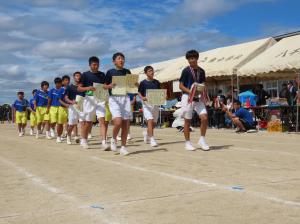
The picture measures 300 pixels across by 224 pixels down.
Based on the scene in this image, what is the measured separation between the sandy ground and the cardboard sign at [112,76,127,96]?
1.46 meters

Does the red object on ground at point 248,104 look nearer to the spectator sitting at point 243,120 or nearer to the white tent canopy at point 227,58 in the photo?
the white tent canopy at point 227,58

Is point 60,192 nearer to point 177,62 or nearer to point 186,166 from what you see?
point 186,166

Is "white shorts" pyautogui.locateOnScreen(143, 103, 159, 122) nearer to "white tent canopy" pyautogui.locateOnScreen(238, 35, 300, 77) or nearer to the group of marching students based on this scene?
the group of marching students

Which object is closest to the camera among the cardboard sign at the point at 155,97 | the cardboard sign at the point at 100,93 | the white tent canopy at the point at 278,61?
the cardboard sign at the point at 100,93

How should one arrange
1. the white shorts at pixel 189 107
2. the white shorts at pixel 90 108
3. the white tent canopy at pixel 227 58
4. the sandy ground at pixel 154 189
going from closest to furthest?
the sandy ground at pixel 154 189 → the white shorts at pixel 189 107 → the white shorts at pixel 90 108 → the white tent canopy at pixel 227 58

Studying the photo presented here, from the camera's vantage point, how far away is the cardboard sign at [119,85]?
10203 mm

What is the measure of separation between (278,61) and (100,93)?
32.0 ft

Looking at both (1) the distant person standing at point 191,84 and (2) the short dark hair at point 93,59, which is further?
(2) the short dark hair at point 93,59

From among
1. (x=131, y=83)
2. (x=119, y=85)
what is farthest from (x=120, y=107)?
(x=131, y=83)

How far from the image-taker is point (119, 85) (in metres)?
10.2

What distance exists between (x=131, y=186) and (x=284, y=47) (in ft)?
49.9

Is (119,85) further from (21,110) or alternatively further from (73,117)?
(21,110)

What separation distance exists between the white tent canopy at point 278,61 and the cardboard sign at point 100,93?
879 centimetres

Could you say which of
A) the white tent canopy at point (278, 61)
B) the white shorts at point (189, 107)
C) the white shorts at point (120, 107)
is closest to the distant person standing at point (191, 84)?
the white shorts at point (189, 107)
